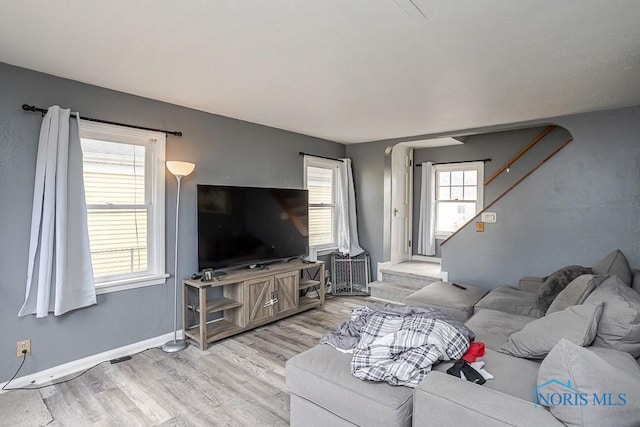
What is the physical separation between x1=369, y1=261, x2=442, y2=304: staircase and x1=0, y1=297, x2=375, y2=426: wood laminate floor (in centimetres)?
178

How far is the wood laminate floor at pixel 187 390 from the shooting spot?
2.26 metres

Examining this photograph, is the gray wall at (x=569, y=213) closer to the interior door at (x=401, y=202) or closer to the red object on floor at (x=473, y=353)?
the interior door at (x=401, y=202)

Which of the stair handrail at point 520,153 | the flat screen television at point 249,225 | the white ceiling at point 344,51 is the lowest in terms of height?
the flat screen television at point 249,225

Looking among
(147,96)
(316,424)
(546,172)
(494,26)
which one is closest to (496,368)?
(316,424)

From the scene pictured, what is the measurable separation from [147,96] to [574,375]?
144 inches

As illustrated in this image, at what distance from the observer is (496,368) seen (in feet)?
6.05

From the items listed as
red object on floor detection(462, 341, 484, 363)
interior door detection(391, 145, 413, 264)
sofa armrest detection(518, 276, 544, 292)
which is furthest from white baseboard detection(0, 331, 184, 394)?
sofa armrest detection(518, 276, 544, 292)

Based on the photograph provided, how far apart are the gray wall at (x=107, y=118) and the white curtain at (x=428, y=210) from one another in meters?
2.89

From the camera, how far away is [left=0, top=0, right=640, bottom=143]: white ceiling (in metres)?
1.78

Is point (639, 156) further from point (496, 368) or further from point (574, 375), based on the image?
point (574, 375)

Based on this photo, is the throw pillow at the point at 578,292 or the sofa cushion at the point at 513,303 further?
the sofa cushion at the point at 513,303

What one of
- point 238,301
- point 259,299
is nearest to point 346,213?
point 259,299

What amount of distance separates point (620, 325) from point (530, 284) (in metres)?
2.26

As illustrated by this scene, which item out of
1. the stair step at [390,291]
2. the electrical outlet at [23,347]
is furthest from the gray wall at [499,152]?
the electrical outlet at [23,347]
